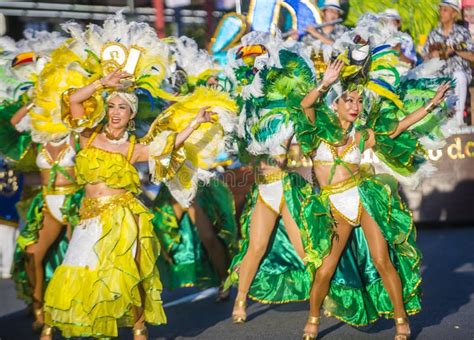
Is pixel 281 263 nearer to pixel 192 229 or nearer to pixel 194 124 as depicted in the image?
pixel 192 229

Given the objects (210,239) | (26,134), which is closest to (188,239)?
(210,239)

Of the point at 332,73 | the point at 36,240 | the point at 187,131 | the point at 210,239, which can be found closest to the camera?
the point at 332,73

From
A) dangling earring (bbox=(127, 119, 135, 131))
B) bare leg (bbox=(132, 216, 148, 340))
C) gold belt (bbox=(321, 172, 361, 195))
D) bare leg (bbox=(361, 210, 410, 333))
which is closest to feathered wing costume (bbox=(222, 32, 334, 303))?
gold belt (bbox=(321, 172, 361, 195))

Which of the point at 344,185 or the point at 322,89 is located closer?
the point at 322,89

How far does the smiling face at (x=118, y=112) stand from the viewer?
6.99 m

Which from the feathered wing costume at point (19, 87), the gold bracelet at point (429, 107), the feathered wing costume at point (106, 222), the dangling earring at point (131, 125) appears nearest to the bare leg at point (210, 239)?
the feathered wing costume at point (19, 87)

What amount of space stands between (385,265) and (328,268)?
0.39 metres

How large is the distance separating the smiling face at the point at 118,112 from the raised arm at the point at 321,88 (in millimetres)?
1200

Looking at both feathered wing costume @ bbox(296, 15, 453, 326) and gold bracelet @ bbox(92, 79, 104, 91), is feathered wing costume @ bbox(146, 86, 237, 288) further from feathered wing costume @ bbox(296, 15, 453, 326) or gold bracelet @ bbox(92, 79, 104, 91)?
feathered wing costume @ bbox(296, 15, 453, 326)

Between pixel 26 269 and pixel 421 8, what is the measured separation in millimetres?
7981

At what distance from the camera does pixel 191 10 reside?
1457 cm

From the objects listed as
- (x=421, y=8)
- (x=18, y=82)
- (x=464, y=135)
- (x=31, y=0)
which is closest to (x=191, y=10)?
(x=31, y=0)

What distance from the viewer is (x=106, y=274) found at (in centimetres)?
671

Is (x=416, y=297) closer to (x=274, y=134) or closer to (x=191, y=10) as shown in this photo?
(x=274, y=134)
